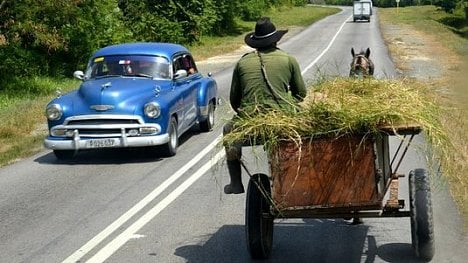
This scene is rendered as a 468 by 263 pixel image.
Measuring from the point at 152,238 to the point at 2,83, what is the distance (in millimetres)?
17434

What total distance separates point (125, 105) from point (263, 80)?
508 centimetres

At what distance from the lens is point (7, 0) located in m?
21.3

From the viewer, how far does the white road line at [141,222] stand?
21.4 feet

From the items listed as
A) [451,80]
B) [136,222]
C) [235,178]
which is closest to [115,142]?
[136,222]

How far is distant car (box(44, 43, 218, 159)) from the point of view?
10.9 metres

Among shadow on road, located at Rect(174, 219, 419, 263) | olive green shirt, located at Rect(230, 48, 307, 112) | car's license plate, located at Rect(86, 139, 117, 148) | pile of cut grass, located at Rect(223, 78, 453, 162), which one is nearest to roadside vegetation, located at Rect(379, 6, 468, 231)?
pile of cut grass, located at Rect(223, 78, 453, 162)

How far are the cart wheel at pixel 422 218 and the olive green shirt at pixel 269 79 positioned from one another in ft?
3.98

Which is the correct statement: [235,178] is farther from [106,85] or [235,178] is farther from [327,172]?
[106,85]

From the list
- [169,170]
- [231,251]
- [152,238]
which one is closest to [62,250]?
[152,238]

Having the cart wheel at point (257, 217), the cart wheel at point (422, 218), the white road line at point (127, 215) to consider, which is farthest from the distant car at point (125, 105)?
the cart wheel at point (422, 218)

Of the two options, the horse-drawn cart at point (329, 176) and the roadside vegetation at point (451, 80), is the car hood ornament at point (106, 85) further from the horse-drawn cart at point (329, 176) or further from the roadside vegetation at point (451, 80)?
the horse-drawn cart at point (329, 176)

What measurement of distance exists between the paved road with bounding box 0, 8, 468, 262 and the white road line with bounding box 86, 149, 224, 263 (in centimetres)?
1

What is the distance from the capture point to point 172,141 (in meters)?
11.4

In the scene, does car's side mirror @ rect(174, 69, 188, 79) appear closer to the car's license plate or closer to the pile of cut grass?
the car's license plate
